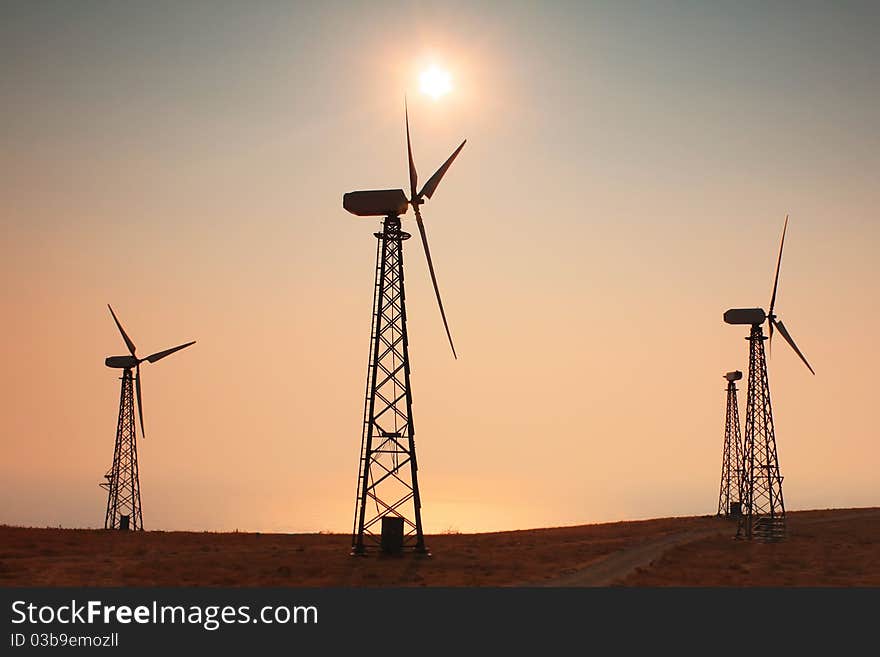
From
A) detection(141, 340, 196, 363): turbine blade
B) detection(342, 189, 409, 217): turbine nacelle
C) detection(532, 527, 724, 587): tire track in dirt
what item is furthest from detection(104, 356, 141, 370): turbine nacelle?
detection(532, 527, 724, 587): tire track in dirt

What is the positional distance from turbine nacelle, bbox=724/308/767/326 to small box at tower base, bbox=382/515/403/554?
103 ft

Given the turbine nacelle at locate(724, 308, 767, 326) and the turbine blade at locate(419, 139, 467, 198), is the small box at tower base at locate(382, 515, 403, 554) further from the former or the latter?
the turbine nacelle at locate(724, 308, 767, 326)

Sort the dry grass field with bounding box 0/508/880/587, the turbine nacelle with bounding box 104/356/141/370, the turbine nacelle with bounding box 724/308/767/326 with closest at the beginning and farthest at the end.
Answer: the dry grass field with bounding box 0/508/880/587
the turbine nacelle with bounding box 724/308/767/326
the turbine nacelle with bounding box 104/356/141/370

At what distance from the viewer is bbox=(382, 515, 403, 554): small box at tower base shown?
4959cm

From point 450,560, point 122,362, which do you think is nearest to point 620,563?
point 450,560

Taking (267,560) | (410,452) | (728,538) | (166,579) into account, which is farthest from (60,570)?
(728,538)

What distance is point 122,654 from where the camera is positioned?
80.0 ft

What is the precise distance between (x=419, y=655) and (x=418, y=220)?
105 ft

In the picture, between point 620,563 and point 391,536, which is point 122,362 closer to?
point 391,536

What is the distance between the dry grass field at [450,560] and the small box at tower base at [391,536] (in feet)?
2.65

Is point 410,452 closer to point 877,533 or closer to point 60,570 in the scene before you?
point 60,570

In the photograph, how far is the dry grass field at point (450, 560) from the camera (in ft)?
132

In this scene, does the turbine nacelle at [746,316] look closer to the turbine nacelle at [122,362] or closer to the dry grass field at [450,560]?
the dry grass field at [450,560]

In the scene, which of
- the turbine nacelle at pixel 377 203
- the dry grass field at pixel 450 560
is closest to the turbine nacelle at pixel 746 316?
the dry grass field at pixel 450 560
